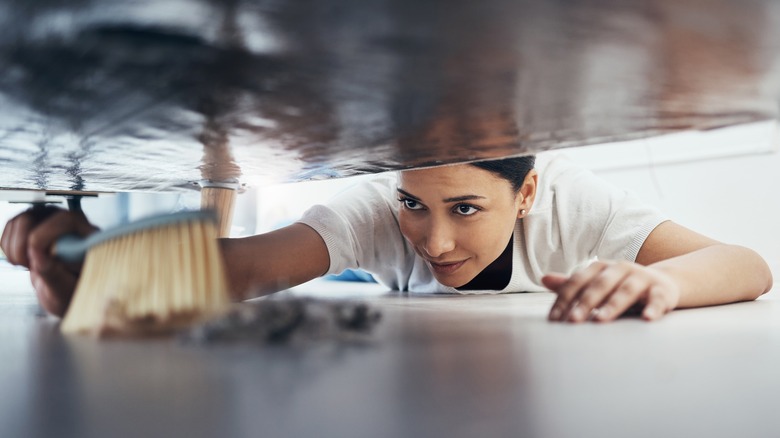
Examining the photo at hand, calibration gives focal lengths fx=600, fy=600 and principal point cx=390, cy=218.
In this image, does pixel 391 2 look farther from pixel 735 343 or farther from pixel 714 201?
pixel 714 201

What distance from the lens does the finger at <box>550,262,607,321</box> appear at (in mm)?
460

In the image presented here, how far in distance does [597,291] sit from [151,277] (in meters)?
0.34

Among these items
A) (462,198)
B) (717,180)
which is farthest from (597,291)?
(717,180)

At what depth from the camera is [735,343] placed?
14.7 inches

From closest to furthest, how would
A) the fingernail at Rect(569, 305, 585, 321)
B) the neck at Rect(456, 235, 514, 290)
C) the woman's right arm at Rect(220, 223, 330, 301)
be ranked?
the fingernail at Rect(569, 305, 585, 321) < the woman's right arm at Rect(220, 223, 330, 301) < the neck at Rect(456, 235, 514, 290)

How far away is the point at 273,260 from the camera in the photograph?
0.81 meters

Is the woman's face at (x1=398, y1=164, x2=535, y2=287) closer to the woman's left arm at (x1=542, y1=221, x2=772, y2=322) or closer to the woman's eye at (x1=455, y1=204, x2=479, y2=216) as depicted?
the woman's eye at (x1=455, y1=204, x2=479, y2=216)

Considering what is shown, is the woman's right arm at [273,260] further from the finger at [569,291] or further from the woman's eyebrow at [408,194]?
the finger at [569,291]

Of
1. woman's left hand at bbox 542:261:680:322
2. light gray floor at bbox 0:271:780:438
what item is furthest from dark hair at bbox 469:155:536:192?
light gray floor at bbox 0:271:780:438

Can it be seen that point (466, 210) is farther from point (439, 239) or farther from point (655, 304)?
point (655, 304)

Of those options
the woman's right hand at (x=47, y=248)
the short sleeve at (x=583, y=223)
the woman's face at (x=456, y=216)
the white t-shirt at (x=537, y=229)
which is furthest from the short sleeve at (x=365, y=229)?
the woman's right hand at (x=47, y=248)

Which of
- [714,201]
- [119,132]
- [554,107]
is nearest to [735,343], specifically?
[554,107]

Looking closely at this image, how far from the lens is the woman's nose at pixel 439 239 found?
0.77 m

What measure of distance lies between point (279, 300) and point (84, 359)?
0.39 ft
